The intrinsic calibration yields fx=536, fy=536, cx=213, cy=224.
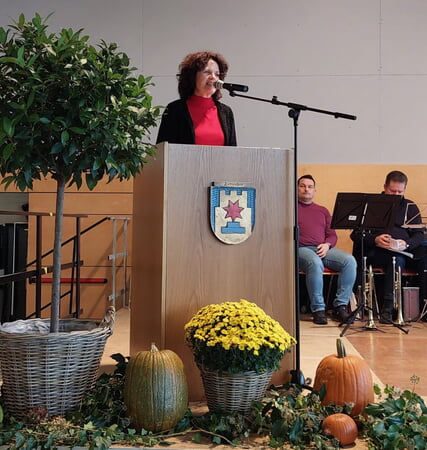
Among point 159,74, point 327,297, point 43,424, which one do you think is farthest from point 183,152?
point 159,74

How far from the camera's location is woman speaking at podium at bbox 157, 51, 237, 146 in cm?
255

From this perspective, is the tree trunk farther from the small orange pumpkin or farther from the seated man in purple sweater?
the seated man in purple sweater

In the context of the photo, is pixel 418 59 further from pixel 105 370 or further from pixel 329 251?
pixel 105 370

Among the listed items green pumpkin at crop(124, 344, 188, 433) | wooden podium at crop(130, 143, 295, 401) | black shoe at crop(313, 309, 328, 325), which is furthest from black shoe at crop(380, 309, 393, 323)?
green pumpkin at crop(124, 344, 188, 433)

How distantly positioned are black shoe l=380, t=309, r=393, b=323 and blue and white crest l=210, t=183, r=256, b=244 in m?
2.61

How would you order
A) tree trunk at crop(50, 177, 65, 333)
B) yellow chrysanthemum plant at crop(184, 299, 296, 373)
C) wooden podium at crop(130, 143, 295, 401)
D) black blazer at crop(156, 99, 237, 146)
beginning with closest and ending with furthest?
yellow chrysanthemum plant at crop(184, 299, 296, 373) → tree trunk at crop(50, 177, 65, 333) → wooden podium at crop(130, 143, 295, 401) → black blazer at crop(156, 99, 237, 146)

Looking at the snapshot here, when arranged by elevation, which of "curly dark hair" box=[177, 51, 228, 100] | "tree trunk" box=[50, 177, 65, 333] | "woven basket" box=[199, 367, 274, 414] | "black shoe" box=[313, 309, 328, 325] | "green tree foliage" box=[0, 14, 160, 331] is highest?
"curly dark hair" box=[177, 51, 228, 100]

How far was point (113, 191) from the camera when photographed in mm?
5480

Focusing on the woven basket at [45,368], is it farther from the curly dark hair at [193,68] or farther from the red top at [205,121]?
the curly dark hair at [193,68]

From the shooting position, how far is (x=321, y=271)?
4.49m

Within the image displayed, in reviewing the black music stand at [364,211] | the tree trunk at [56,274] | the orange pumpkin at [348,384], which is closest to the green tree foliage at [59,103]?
the tree trunk at [56,274]

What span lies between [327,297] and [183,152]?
3.24 meters

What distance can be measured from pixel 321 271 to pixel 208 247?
2467 mm

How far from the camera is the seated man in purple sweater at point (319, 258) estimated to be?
4.44m
